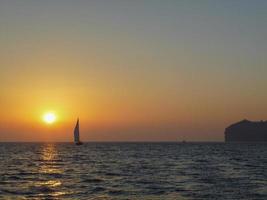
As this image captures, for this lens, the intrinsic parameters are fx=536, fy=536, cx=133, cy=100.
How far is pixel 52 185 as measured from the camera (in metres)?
52.8

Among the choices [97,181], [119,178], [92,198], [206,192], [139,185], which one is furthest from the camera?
[119,178]

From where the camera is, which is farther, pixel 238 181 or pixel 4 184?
pixel 238 181

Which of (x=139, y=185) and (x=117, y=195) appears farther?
(x=139, y=185)

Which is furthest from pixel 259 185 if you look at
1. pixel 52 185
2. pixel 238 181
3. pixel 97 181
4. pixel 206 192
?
pixel 52 185

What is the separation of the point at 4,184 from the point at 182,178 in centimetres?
1982

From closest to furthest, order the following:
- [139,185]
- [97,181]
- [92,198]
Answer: [92,198] < [139,185] < [97,181]

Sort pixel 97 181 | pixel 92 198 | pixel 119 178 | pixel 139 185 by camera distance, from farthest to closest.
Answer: pixel 119 178 < pixel 97 181 < pixel 139 185 < pixel 92 198

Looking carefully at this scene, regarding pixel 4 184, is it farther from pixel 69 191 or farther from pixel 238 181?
pixel 238 181

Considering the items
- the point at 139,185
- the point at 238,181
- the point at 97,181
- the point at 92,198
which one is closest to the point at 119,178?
the point at 97,181

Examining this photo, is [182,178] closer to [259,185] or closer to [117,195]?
[259,185]

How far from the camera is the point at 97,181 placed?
187 ft

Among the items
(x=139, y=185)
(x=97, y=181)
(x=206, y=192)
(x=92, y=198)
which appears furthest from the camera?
(x=97, y=181)

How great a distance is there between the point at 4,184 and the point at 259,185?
25.2 m

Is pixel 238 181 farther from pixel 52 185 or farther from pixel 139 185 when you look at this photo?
pixel 52 185
